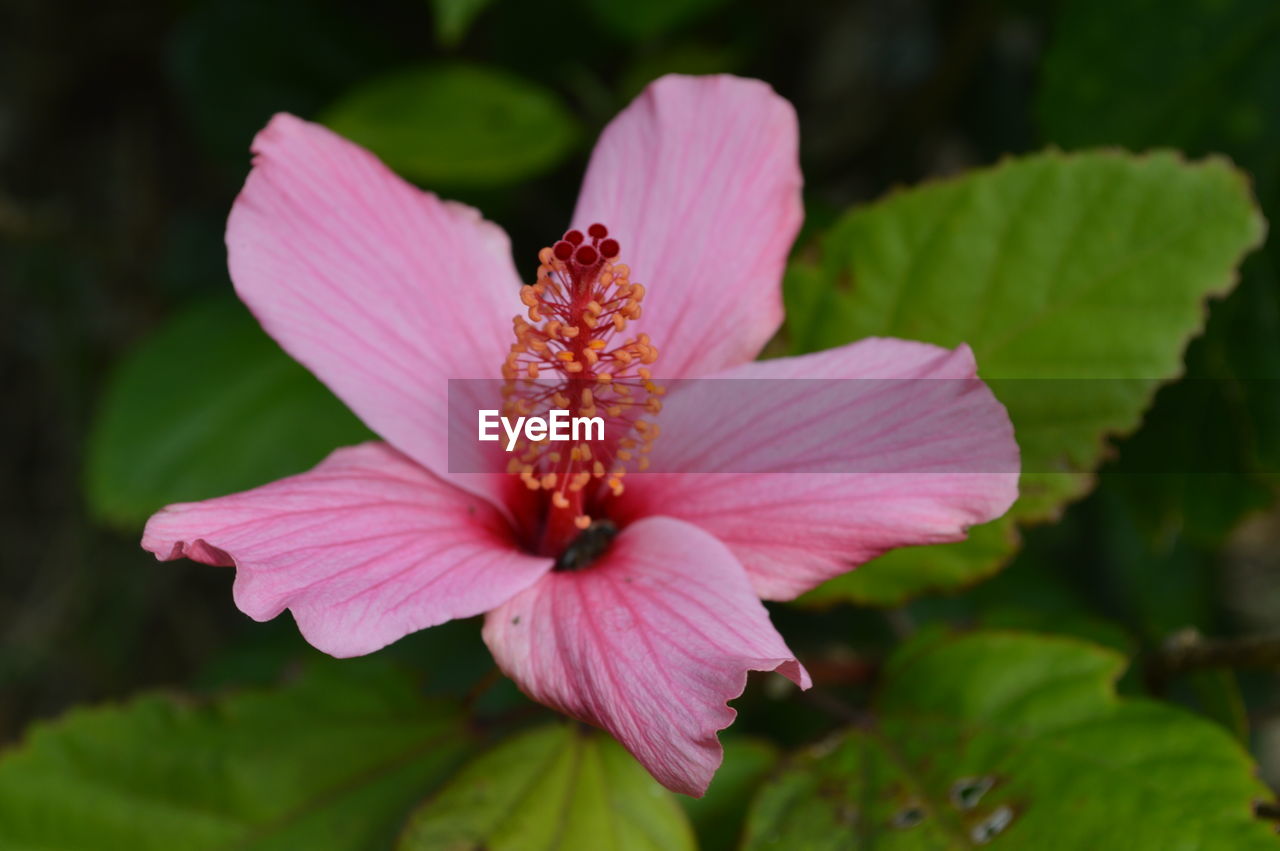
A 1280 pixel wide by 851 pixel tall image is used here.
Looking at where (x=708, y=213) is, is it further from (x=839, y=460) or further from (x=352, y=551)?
(x=352, y=551)

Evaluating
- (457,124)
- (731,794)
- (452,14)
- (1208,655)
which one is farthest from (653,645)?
(457,124)

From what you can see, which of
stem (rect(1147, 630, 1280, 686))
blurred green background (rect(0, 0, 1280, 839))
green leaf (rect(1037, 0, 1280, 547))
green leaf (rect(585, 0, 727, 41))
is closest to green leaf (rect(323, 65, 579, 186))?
blurred green background (rect(0, 0, 1280, 839))

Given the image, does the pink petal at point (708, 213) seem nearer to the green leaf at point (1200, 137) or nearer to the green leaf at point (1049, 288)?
the green leaf at point (1049, 288)

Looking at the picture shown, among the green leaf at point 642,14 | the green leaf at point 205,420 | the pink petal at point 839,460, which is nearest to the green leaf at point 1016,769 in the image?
the pink petal at point 839,460

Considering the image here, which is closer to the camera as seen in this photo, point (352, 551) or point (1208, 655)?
point (352, 551)

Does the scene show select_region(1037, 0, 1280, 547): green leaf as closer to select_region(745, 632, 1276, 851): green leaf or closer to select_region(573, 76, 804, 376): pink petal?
select_region(745, 632, 1276, 851): green leaf
